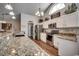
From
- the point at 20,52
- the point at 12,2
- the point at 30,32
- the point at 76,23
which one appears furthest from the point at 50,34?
→ the point at 12,2

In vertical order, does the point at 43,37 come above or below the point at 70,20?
below

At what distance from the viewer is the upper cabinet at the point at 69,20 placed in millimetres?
2095

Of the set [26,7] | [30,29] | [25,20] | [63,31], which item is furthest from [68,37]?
[26,7]

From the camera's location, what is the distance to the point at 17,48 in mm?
2158

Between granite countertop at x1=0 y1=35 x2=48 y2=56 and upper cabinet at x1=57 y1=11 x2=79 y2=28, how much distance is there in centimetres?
66

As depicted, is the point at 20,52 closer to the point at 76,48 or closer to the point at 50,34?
the point at 50,34

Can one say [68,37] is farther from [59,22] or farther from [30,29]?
[30,29]

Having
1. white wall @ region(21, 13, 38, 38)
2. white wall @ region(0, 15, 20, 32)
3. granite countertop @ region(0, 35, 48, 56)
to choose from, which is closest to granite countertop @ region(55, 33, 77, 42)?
granite countertop @ region(0, 35, 48, 56)

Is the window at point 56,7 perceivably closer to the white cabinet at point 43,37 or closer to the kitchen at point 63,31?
the kitchen at point 63,31

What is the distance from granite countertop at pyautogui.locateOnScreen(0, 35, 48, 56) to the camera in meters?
2.16

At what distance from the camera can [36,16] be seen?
2268 millimetres

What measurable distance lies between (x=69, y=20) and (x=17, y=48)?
114 cm

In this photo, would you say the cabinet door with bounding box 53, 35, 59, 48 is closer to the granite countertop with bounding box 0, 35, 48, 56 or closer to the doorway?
the granite countertop with bounding box 0, 35, 48, 56

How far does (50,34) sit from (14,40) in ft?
2.40
